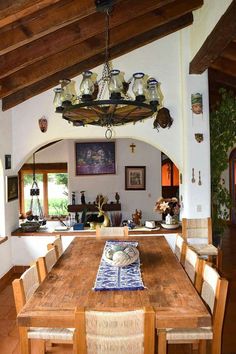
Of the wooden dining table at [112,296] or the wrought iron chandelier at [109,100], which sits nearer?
the wooden dining table at [112,296]

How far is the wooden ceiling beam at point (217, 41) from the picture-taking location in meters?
2.92

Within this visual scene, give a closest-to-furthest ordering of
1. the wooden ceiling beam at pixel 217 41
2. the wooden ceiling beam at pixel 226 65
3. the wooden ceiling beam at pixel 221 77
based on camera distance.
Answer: the wooden ceiling beam at pixel 217 41, the wooden ceiling beam at pixel 226 65, the wooden ceiling beam at pixel 221 77

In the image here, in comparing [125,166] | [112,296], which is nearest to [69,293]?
[112,296]

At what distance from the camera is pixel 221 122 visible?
489 centimetres

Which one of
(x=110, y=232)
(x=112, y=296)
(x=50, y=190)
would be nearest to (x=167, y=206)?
(x=110, y=232)

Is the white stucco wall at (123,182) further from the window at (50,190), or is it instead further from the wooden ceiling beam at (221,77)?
the wooden ceiling beam at (221,77)

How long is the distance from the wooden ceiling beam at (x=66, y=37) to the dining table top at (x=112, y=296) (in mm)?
2038

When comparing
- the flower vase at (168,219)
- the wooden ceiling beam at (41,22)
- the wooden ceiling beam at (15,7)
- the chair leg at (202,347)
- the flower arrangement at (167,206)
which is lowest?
the chair leg at (202,347)

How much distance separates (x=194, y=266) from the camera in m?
2.70

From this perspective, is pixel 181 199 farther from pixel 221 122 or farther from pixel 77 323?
pixel 77 323

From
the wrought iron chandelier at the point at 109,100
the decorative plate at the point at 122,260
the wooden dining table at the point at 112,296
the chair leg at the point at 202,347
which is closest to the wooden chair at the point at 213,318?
the wooden dining table at the point at 112,296

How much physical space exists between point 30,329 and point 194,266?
4.56 ft

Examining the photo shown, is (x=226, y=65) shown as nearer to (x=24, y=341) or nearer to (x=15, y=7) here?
(x=15, y=7)

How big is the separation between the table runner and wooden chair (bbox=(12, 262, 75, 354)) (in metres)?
0.40
